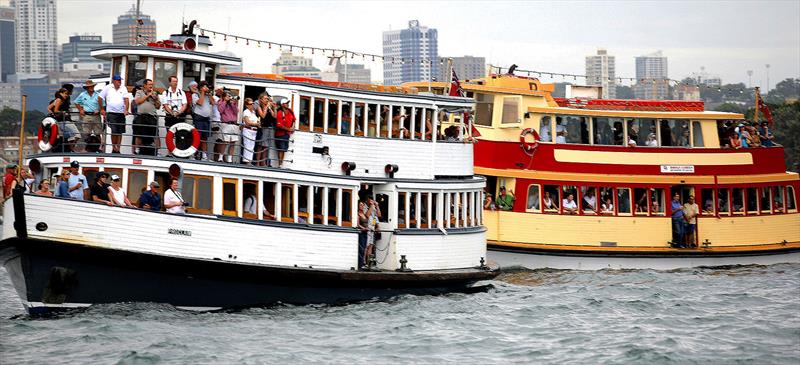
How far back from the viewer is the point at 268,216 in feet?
80.3

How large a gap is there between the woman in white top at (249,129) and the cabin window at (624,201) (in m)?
14.0

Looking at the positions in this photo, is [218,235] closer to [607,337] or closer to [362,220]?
[362,220]

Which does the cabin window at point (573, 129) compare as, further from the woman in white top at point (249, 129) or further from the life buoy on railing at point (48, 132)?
the life buoy on railing at point (48, 132)

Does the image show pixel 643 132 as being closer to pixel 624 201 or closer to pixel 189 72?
pixel 624 201

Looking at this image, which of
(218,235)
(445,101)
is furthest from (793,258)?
(218,235)

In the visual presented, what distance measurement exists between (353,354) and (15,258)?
6048 millimetres

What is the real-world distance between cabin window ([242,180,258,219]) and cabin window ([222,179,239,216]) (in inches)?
11.9

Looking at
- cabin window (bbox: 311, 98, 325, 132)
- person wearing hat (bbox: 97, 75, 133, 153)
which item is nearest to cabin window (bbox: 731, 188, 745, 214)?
cabin window (bbox: 311, 98, 325, 132)

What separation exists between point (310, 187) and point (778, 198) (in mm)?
18016

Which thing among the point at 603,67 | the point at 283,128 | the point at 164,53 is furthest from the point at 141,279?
the point at 603,67

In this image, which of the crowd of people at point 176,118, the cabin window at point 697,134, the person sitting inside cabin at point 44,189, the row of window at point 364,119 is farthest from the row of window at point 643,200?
the person sitting inside cabin at point 44,189

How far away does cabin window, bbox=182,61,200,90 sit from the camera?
81.8ft

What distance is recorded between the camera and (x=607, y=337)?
23.5 m

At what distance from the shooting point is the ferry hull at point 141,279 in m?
21.9
